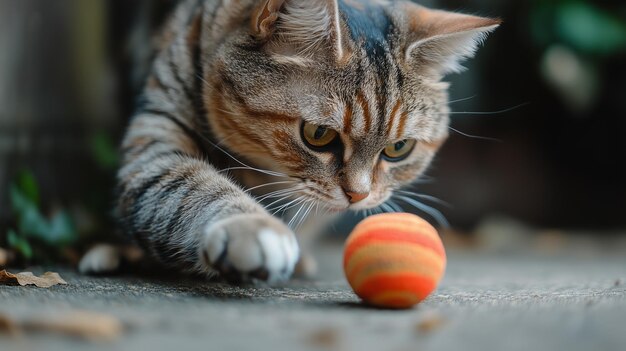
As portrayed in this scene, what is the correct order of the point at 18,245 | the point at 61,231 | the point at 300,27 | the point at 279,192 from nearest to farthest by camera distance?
1. the point at 300,27
2. the point at 279,192
3. the point at 18,245
4. the point at 61,231

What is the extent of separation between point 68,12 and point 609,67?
2.36m

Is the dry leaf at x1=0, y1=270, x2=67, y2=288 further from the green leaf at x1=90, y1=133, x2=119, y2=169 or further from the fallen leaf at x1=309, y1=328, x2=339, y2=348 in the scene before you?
the green leaf at x1=90, y1=133, x2=119, y2=169

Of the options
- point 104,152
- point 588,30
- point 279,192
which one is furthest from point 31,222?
point 588,30

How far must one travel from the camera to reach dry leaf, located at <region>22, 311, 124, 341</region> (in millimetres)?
938

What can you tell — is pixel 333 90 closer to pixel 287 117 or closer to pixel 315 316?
pixel 287 117

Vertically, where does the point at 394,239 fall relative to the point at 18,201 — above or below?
above

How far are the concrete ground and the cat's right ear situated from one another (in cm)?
60

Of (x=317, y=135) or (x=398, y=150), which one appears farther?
(x=398, y=150)

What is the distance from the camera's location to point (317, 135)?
5.14 feet

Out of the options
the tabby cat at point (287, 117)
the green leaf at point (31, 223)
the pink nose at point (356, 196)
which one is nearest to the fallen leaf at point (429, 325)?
the tabby cat at point (287, 117)

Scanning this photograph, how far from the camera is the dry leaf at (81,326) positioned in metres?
0.94

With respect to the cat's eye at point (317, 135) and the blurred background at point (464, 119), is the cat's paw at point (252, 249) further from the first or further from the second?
the blurred background at point (464, 119)

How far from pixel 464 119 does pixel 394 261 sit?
2.09 metres

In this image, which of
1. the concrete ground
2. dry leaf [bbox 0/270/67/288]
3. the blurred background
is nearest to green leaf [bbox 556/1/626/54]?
the blurred background
